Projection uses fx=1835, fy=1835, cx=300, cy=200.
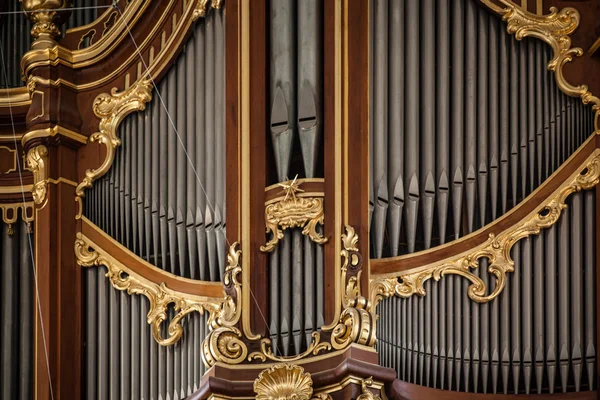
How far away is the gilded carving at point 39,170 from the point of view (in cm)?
1274

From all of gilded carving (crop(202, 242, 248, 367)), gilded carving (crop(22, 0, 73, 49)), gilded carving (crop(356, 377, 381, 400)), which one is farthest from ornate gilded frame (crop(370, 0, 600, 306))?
gilded carving (crop(22, 0, 73, 49))

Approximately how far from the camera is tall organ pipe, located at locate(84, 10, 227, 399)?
12047 millimetres

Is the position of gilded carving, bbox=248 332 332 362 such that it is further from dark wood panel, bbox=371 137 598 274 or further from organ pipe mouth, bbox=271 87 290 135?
organ pipe mouth, bbox=271 87 290 135

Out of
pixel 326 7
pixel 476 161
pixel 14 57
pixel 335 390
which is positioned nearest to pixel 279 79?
pixel 326 7

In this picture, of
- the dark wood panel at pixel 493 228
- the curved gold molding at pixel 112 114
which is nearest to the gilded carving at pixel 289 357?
the dark wood panel at pixel 493 228

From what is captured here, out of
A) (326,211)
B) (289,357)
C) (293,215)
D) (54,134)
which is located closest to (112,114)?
(54,134)

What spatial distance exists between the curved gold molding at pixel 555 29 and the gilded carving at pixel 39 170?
11.0 feet

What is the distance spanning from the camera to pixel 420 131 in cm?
1175

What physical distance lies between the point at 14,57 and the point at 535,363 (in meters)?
5.14

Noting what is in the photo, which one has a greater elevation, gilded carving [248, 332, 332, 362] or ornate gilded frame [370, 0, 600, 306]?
ornate gilded frame [370, 0, 600, 306]

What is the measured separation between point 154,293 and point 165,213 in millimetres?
552

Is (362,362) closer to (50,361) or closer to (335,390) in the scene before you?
(335,390)

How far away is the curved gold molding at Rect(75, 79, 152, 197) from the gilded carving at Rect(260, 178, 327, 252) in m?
1.65

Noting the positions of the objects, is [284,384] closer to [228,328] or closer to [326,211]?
[228,328]
